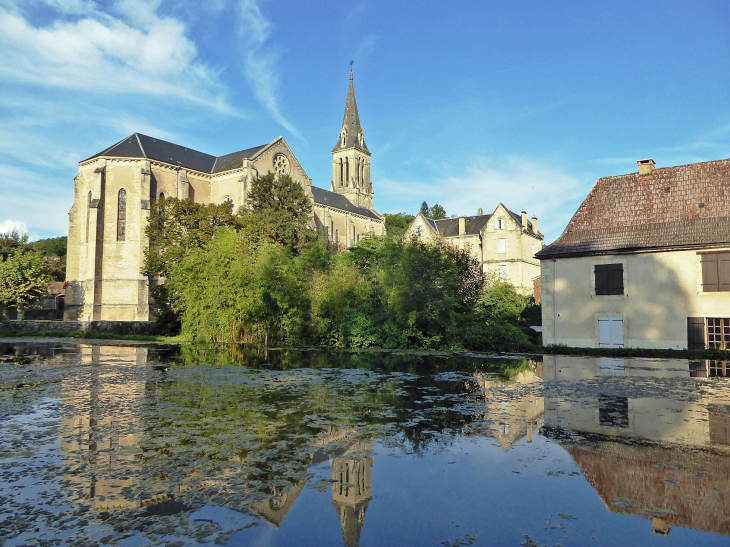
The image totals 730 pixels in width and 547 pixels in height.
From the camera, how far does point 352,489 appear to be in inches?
179

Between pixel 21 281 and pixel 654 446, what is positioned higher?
A: pixel 21 281

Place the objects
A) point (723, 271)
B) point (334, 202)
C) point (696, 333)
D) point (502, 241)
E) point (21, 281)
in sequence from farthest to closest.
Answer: point (334, 202)
point (502, 241)
point (21, 281)
point (696, 333)
point (723, 271)

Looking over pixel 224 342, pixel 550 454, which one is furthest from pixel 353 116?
pixel 550 454

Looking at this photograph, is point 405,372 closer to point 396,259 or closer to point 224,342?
point 396,259

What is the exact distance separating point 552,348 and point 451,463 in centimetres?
1639

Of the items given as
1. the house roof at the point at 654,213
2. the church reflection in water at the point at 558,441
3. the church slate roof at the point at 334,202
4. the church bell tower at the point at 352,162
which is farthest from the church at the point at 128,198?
the church reflection in water at the point at 558,441

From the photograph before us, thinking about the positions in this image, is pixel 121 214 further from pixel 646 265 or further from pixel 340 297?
pixel 646 265

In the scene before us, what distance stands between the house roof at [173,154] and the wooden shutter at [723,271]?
4191cm

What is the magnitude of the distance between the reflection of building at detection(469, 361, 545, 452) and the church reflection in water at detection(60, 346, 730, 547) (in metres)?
0.02

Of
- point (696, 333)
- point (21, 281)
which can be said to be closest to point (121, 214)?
point (21, 281)

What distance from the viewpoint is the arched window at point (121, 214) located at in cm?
4550

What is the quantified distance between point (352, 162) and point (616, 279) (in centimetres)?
6515

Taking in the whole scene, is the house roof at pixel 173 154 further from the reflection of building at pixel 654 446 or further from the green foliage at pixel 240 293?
the reflection of building at pixel 654 446

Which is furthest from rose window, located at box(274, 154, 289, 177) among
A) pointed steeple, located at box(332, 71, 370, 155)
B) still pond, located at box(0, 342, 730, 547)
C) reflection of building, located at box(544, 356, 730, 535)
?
reflection of building, located at box(544, 356, 730, 535)
